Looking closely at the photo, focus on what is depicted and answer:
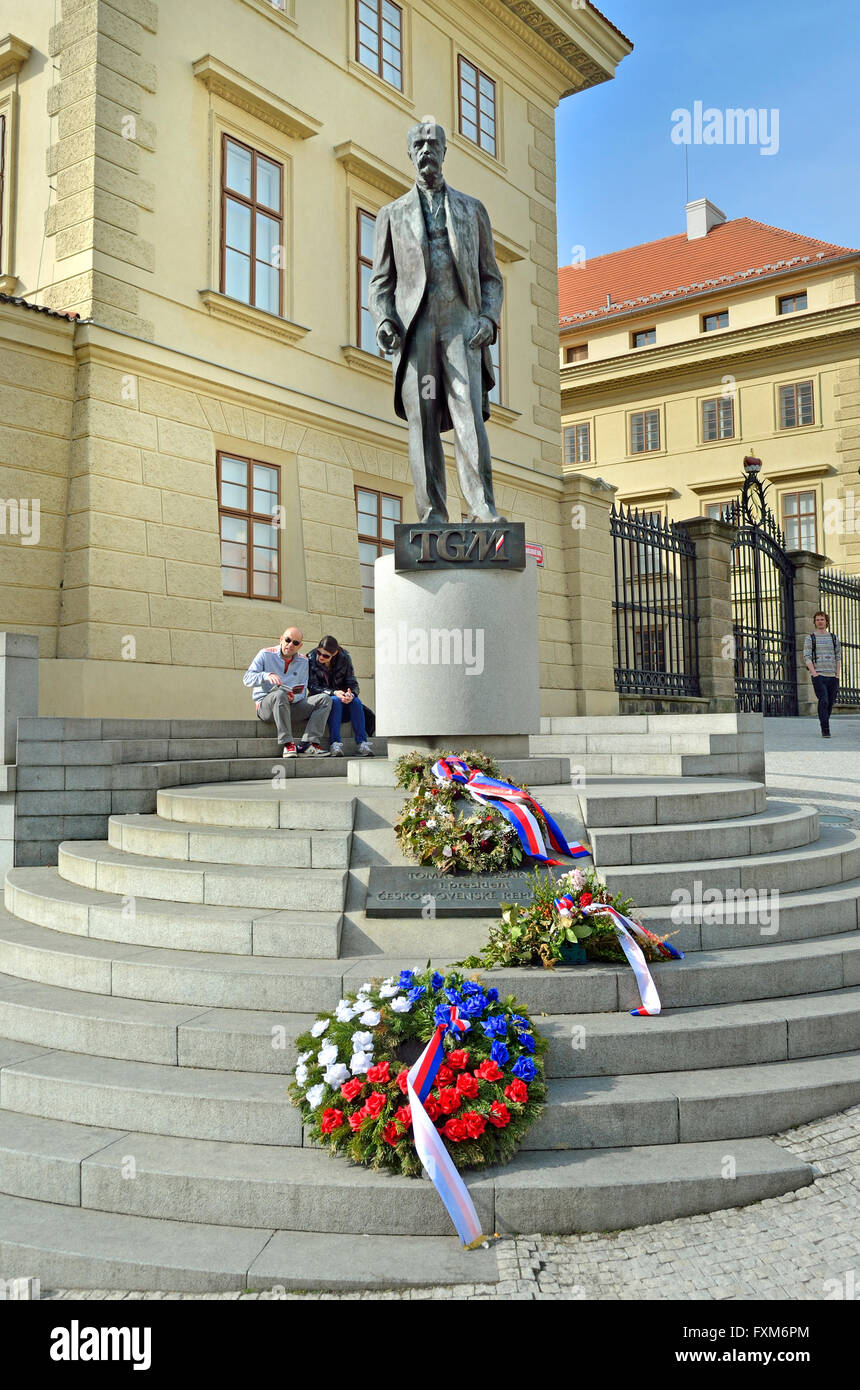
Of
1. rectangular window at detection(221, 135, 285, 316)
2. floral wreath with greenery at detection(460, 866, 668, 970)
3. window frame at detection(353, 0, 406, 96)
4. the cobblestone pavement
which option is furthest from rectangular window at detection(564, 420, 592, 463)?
the cobblestone pavement

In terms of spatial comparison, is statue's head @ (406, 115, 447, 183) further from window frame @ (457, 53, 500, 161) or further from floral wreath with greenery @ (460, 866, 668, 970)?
window frame @ (457, 53, 500, 161)

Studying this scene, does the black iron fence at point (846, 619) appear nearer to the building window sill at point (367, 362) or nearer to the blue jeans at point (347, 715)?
the building window sill at point (367, 362)

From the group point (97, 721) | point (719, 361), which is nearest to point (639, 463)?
point (719, 361)

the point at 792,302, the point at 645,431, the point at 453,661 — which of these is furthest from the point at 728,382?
the point at 453,661

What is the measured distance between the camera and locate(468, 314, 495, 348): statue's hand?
7938 mm

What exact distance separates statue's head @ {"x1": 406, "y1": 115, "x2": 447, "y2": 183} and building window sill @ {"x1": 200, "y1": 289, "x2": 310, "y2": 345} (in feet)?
19.0

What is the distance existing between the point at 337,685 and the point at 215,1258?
7.22 metres

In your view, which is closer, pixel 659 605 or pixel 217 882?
pixel 217 882

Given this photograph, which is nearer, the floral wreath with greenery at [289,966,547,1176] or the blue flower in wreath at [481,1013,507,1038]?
the floral wreath with greenery at [289,966,547,1176]

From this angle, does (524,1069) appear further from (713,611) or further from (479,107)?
(479,107)

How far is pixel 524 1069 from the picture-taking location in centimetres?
397
